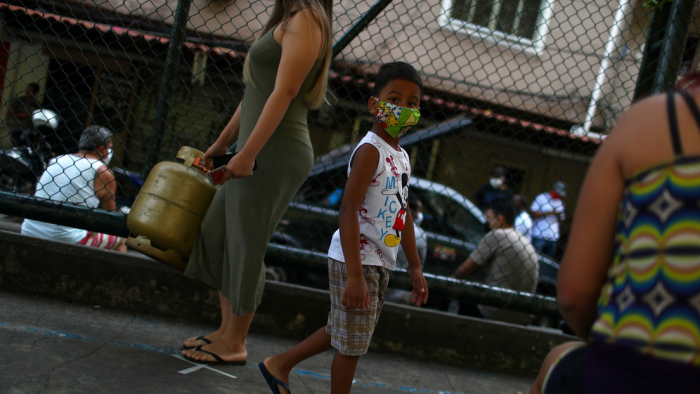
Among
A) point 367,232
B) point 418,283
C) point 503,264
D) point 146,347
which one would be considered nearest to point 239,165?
point 367,232

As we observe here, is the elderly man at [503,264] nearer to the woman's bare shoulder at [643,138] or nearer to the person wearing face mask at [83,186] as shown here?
the person wearing face mask at [83,186]

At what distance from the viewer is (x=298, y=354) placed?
227cm

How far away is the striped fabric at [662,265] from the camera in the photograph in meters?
0.98

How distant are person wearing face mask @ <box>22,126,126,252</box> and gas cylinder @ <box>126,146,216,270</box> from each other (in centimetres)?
114

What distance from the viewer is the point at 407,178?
2.27 meters

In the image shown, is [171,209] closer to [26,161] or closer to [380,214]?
[380,214]

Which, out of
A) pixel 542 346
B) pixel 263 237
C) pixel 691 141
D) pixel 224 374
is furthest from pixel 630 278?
pixel 542 346

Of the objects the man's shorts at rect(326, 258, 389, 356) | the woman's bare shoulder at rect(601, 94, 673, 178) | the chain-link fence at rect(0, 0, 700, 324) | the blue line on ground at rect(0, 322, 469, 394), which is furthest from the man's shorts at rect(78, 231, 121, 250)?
the woman's bare shoulder at rect(601, 94, 673, 178)

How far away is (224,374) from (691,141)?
228 cm

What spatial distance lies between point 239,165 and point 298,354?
2.70 ft

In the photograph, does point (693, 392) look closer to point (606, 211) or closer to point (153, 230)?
point (606, 211)

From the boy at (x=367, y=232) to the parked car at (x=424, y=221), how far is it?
241 cm

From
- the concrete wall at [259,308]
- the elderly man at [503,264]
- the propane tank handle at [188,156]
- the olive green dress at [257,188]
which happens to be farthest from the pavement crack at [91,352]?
the elderly man at [503,264]

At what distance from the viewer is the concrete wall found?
3.26m
